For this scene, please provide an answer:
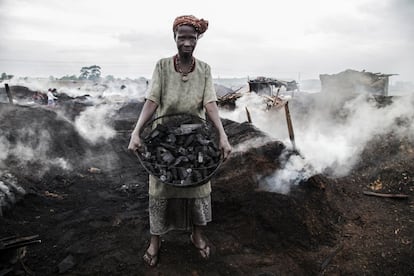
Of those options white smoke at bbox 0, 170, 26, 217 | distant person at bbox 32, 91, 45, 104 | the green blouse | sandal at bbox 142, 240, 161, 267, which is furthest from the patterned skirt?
distant person at bbox 32, 91, 45, 104

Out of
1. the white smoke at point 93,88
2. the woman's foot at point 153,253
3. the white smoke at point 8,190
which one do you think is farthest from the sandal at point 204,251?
the white smoke at point 93,88

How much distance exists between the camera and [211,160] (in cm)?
280

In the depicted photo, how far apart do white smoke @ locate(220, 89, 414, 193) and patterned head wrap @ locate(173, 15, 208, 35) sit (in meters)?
2.57

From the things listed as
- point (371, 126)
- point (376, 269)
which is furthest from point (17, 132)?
point (371, 126)

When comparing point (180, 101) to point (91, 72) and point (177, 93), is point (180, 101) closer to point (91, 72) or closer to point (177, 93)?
point (177, 93)

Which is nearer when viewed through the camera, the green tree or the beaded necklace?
the beaded necklace

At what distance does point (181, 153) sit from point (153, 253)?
3.98 ft

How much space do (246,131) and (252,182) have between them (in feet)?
6.43

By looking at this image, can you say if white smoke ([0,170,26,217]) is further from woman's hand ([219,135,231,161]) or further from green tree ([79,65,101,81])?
green tree ([79,65,101,81])

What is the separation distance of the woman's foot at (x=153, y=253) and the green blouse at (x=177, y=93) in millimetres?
567

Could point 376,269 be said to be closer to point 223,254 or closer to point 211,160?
point 223,254

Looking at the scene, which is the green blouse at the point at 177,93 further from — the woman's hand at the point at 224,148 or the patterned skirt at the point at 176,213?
the woman's hand at the point at 224,148

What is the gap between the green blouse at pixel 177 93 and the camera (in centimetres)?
302

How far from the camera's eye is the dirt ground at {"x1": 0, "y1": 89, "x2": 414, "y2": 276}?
3.27 metres
